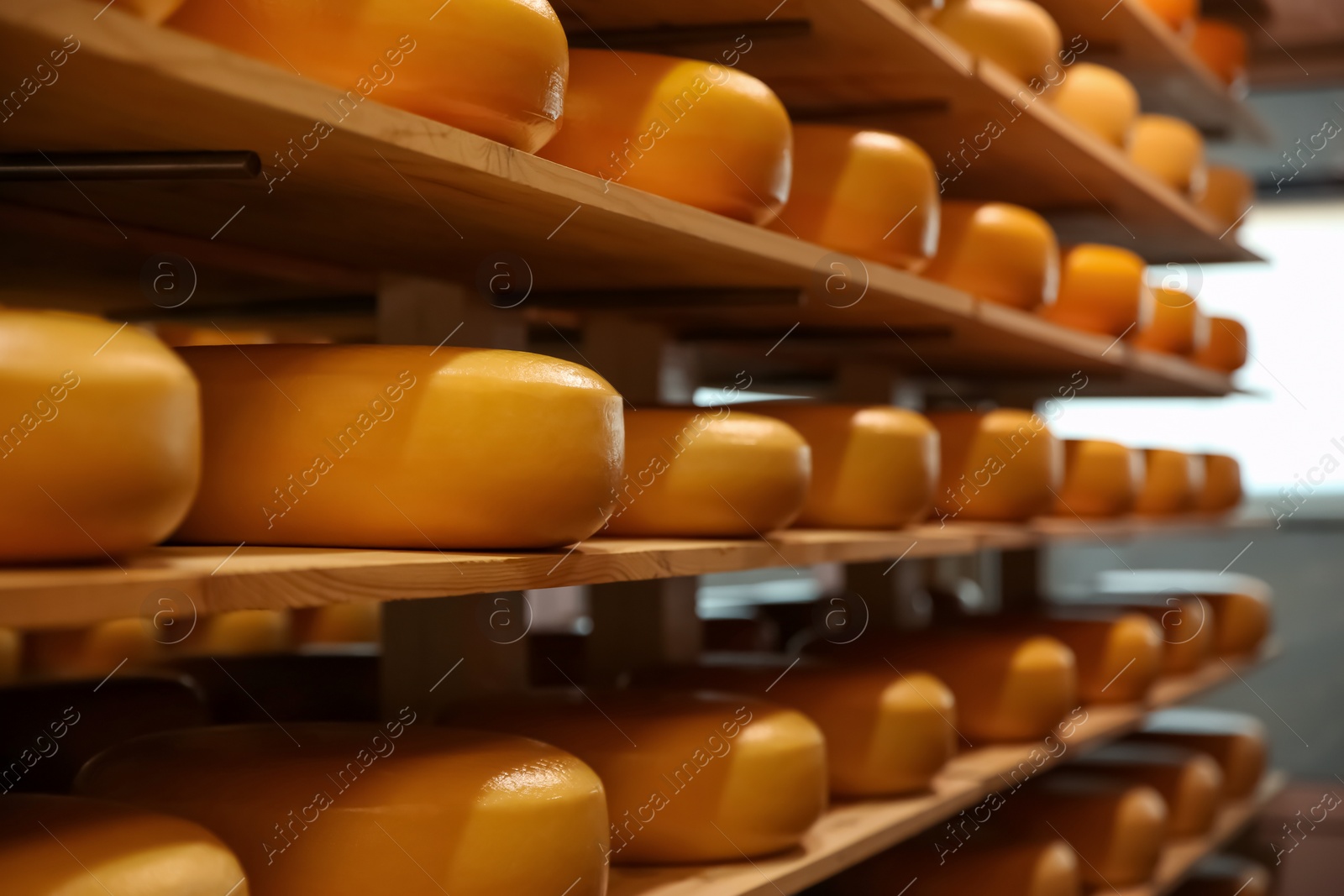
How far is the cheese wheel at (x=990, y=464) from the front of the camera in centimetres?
226

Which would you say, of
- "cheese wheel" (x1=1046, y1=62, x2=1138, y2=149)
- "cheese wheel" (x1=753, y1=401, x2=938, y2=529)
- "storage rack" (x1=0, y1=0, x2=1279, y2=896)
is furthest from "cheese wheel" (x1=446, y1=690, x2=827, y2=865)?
"cheese wheel" (x1=1046, y1=62, x2=1138, y2=149)

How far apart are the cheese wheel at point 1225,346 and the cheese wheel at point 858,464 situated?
5.64ft

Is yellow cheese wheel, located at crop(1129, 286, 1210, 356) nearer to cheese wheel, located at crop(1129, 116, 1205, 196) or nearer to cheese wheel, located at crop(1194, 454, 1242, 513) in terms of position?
cheese wheel, located at crop(1129, 116, 1205, 196)

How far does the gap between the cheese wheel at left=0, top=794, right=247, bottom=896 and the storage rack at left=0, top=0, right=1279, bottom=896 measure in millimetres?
173

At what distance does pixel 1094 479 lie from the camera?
2.65m

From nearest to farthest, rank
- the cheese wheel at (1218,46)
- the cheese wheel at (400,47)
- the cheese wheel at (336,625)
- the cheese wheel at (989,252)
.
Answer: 1. the cheese wheel at (400,47)
2. the cheese wheel at (989,252)
3. the cheese wheel at (336,625)
4. the cheese wheel at (1218,46)

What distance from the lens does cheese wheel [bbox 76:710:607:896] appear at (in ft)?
3.55

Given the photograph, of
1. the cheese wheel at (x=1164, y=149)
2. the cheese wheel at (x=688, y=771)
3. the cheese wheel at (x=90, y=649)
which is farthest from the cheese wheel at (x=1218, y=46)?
the cheese wheel at (x=90, y=649)

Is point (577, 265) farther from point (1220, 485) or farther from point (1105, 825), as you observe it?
point (1220, 485)

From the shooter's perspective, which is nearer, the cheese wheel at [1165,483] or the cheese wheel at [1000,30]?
the cheese wheel at [1000,30]

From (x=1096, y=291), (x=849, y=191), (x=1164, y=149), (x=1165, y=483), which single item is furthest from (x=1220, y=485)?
(x=849, y=191)

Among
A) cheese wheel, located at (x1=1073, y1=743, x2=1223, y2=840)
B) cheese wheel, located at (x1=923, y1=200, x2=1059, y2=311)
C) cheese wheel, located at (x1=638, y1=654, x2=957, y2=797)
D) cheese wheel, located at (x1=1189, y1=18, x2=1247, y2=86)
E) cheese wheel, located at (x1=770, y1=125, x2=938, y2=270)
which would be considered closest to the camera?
cheese wheel, located at (x1=770, y1=125, x2=938, y2=270)

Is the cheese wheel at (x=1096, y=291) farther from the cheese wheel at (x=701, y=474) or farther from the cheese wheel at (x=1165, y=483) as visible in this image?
the cheese wheel at (x=701, y=474)

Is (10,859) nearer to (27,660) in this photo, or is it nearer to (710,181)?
(710,181)
